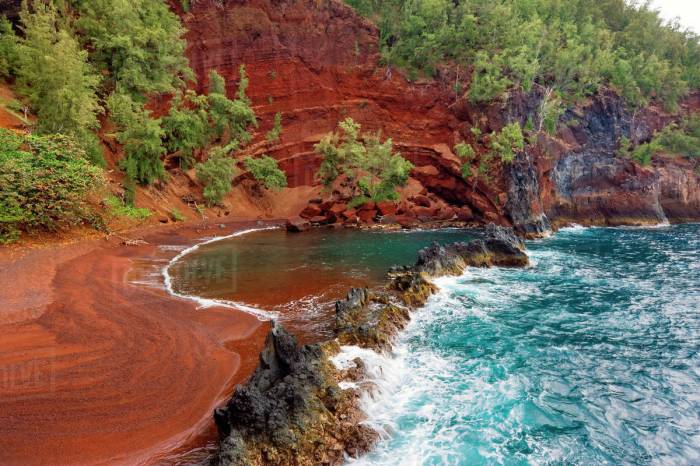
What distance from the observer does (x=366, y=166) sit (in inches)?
1629

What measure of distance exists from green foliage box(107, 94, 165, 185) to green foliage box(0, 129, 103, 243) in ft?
26.6

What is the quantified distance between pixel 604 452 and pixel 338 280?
11.7 meters

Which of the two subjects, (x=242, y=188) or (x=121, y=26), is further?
(x=242, y=188)

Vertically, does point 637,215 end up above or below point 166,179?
below

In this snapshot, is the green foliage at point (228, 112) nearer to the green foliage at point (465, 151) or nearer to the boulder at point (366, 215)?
the boulder at point (366, 215)

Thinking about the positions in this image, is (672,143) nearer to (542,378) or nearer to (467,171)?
(467,171)

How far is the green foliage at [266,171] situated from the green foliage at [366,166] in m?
4.70

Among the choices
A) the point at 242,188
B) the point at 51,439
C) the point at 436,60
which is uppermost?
the point at 436,60

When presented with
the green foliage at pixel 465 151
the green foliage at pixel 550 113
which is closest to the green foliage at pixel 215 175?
the green foliage at pixel 465 151

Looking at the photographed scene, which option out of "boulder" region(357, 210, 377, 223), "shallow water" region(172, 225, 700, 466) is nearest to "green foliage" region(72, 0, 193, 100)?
"shallow water" region(172, 225, 700, 466)

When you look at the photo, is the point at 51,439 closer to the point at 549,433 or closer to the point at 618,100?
the point at 549,433

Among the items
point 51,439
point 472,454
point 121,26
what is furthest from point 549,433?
A: point 121,26

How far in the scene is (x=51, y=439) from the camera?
6.17 metres

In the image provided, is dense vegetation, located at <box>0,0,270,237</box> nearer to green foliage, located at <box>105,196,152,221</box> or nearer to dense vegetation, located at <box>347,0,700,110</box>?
green foliage, located at <box>105,196,152,221</box>
